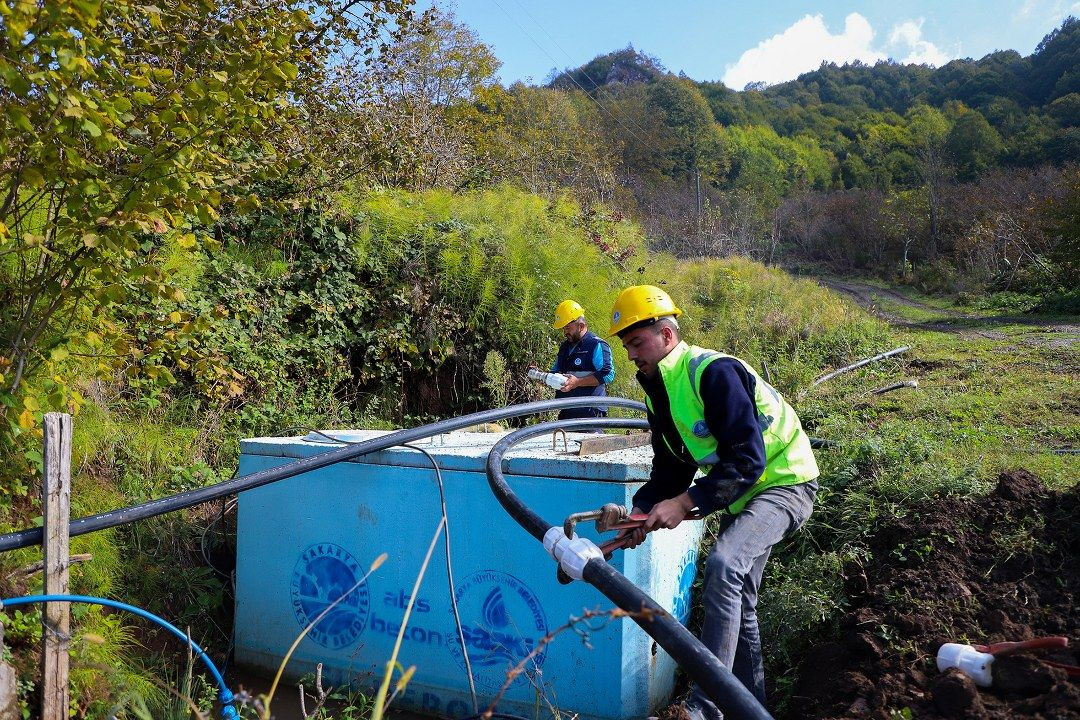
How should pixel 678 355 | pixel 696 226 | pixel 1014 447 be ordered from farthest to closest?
pixel 696 226 → pixel 1014 447 → pixel 678 355

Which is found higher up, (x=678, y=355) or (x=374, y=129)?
(x=374, y=129)

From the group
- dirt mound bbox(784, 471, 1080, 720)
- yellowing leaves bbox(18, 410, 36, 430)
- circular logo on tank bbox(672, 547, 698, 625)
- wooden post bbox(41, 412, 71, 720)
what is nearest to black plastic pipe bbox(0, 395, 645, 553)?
wooden post bbox(41, 412, 71, 720)

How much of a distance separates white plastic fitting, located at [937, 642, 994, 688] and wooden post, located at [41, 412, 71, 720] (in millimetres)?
3465

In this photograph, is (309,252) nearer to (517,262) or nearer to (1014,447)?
(517,262)

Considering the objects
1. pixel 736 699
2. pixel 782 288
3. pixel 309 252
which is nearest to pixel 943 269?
pixel 782 288

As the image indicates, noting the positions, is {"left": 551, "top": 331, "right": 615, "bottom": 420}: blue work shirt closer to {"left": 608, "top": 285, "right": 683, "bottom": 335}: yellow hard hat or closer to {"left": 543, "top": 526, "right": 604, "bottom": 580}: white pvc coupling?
{"left": 608, "top": 285, "right": 683, "bottom": 335}: yellow hard hat

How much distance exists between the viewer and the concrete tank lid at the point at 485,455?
3854 millimetres

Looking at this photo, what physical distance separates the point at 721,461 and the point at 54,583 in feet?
9.28

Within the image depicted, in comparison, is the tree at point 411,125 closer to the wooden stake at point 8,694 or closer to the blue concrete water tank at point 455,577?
the blue concrete water tank at point 455,577

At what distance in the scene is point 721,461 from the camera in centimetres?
287

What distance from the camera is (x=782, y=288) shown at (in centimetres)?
1502

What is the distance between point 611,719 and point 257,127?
3331 mm

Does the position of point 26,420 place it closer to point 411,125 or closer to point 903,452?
point 903,452

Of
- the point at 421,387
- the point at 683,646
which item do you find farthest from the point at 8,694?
the point at 421,387
